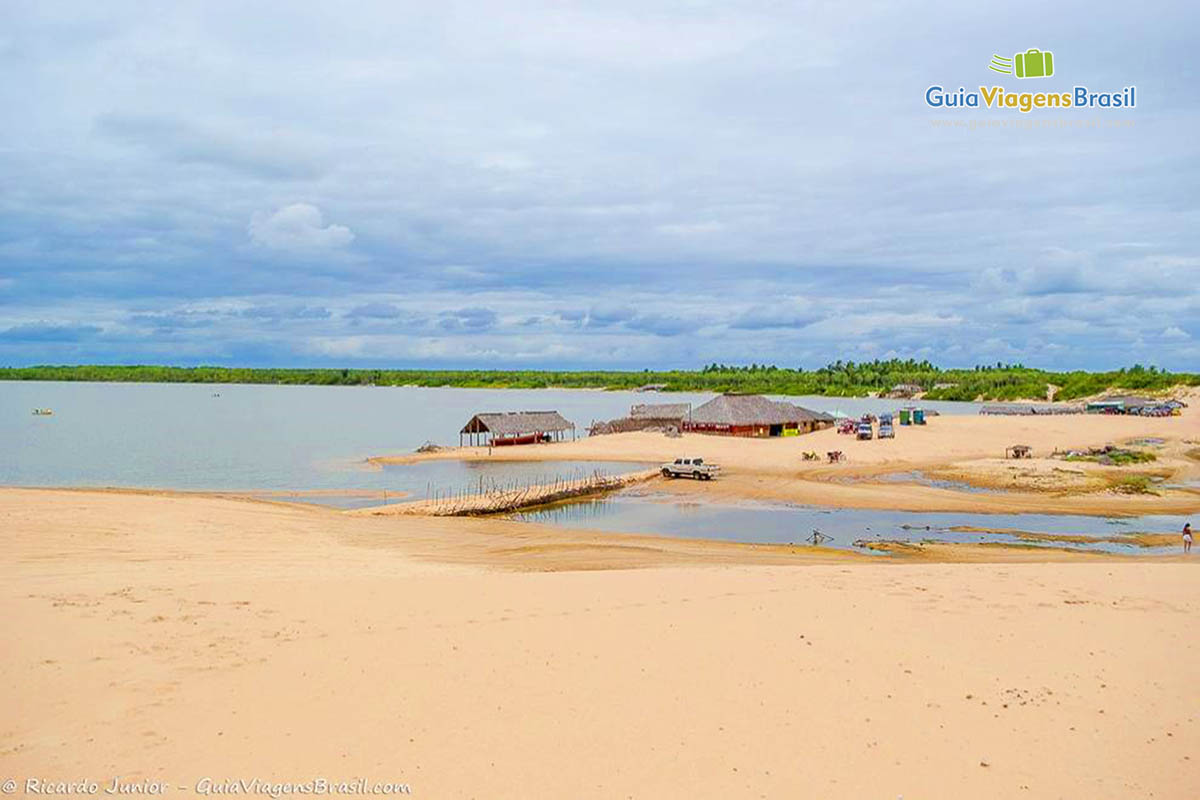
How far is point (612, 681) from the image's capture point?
7.96 m

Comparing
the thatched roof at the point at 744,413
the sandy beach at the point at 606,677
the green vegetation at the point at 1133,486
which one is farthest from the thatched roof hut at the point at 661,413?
the sandy beach at the point at 606,677

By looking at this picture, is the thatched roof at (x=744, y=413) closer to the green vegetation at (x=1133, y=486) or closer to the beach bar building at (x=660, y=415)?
the beach bar building at (x=660, y=415)

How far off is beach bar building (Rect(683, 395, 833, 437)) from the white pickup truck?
16669mm

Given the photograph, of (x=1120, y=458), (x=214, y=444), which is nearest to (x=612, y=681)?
(x=1120, y=458)

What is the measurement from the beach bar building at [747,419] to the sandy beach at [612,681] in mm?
42424

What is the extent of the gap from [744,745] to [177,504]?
22.0 metres

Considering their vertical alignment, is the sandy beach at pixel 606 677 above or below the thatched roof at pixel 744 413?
below

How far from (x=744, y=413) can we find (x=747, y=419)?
1.77 feet

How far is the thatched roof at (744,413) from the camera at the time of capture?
5622 cm

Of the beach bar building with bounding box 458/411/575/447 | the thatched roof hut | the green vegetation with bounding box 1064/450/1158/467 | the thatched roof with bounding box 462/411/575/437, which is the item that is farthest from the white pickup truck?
the thatched roof hut

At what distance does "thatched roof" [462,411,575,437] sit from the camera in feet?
174

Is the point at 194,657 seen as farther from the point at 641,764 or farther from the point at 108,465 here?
the point at 108,465

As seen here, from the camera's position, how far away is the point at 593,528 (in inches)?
1060

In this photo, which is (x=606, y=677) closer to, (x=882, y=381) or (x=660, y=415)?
(x=660, y=415)
